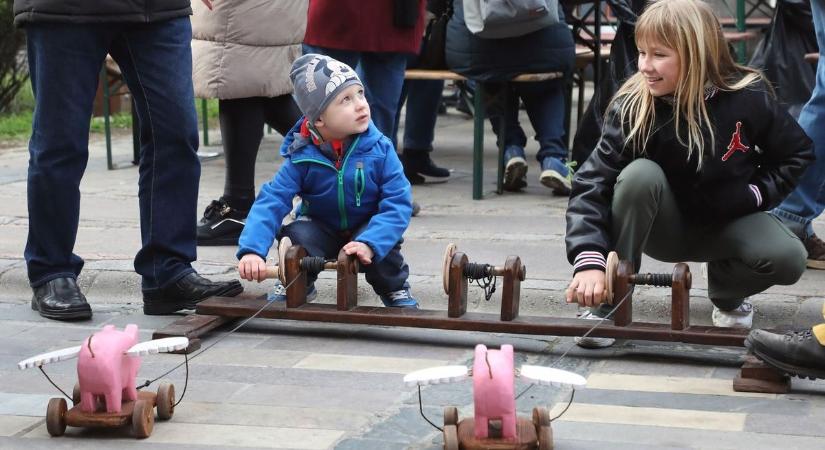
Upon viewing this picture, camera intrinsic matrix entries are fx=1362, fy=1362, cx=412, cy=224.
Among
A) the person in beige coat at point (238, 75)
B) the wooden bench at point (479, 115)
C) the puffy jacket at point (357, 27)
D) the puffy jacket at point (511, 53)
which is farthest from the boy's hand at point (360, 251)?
the puffy jacket at point (511, 53)

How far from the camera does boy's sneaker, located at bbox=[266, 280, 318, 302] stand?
4.39 meters

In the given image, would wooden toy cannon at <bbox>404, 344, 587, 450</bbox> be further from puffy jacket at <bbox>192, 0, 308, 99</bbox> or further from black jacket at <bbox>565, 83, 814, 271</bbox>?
puffy jacket at <bbox>192, 0, 308, 99</bbox>

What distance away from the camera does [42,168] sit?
4430mm

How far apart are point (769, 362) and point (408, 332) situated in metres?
1.22

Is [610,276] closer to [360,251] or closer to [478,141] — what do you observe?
[360,251]

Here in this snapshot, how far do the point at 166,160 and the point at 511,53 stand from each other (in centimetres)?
256

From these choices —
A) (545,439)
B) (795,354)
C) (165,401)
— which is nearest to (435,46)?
(795,354)

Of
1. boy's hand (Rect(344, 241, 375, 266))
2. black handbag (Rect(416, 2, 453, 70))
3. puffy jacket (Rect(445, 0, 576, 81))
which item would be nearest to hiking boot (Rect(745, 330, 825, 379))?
boy's hand (Rect(344, 241, 375, 266))

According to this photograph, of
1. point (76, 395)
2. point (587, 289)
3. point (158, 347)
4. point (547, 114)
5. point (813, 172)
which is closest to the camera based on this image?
point (158, 347)

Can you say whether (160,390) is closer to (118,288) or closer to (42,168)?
(42,168)

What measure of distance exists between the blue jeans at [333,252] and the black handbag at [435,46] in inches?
107

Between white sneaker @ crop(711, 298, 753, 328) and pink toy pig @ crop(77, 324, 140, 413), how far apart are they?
1922 millimetres

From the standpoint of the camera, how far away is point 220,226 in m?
5.50

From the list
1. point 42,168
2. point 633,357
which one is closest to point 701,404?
point 633,357
